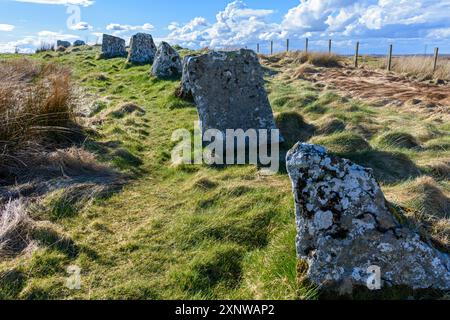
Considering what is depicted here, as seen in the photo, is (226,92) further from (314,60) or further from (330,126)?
(314,60)

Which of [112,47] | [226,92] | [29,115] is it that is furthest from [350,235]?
[112,47]

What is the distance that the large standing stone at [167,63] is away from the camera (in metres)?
14.9

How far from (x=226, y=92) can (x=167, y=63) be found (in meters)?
8.07

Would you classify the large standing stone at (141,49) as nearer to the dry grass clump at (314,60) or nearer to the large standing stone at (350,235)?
the dry grass clump at (314,60)

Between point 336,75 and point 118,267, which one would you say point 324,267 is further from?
point 336,75

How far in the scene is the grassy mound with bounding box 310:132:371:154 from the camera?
6.98 m

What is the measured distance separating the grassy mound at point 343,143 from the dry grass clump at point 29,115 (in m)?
4.57

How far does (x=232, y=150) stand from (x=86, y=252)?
3419mm

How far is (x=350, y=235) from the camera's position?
11.4 feet

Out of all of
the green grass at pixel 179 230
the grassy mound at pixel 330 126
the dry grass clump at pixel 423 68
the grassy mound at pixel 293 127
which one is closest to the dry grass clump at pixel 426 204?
the green grass at pixel 179 230

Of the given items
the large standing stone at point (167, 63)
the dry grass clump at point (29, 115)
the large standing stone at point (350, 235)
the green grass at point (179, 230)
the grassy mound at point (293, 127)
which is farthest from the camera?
the large standing stone at point (167, 63)

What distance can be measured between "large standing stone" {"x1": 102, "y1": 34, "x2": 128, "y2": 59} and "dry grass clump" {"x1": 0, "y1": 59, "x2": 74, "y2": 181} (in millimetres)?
18174

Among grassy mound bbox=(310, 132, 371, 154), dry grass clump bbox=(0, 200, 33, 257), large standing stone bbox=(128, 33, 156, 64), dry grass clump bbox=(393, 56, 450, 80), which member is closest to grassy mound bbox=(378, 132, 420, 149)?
grassy mound bbox=(310, 132, 371, 154)
